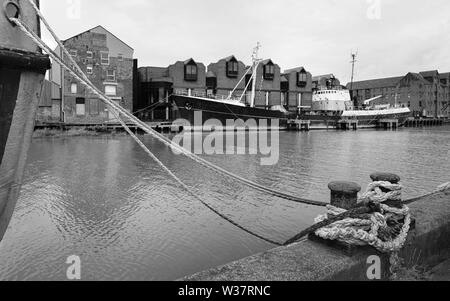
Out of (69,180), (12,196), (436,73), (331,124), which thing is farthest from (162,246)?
(436,73)

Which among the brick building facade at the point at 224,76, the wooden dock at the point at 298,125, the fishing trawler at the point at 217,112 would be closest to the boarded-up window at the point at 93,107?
the fishing trawler at the point at 217,112

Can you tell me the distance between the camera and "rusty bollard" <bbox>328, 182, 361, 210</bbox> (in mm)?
3836

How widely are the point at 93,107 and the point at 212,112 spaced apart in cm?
1412

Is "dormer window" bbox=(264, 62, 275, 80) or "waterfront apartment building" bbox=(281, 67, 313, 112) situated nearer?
"dormer window" bbox=(264, 62, 275, 80)

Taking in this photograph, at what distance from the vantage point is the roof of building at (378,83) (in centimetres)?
9000

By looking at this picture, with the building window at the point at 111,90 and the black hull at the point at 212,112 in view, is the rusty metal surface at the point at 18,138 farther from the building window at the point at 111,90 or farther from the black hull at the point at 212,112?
the building window at the point at 111,90

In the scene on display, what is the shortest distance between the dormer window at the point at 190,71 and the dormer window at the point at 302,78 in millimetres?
19484

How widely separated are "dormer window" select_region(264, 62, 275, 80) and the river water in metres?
39.4

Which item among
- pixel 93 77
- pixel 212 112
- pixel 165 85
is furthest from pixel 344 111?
pixel 93 77

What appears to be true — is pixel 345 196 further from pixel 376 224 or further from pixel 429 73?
pixel 429 73

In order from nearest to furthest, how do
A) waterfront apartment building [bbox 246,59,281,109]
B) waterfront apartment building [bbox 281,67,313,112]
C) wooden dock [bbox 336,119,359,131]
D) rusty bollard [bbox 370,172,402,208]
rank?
1. rusty bollard [bbox 370,172,402,208]
2. waterfront apartment building [bbox 246,59,281,109]
3. wooden dock [bbox 336,119,359,131]
4. waterfront apartment building [bbox 281,67,313,112]

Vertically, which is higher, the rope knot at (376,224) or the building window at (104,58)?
the building window at (104,58)

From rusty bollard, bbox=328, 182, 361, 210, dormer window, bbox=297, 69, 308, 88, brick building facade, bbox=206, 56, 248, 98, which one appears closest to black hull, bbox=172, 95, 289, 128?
brick building facade, bbox=206, 56, 248, 98

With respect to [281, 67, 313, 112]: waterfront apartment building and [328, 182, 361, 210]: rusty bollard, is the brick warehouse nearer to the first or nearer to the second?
[281, 67, 313, 112]: waterfront apartment building
